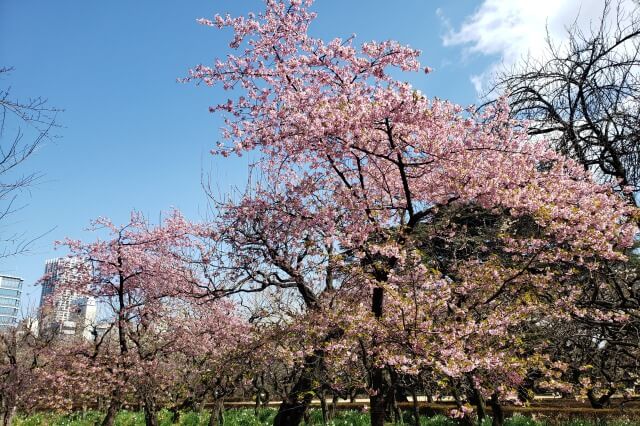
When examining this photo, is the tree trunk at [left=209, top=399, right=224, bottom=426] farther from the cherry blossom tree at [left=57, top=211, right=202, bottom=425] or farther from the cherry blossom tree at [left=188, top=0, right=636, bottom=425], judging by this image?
the cherry blossom tree at [left=188, top=0, right=636, bottom=425]

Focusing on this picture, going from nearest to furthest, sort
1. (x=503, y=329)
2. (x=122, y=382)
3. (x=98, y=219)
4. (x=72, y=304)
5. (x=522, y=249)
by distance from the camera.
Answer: (x=503, y=329) < (x=522, y=249) < (x=122, y=382) < (x=98, y=219) < (x=72, y=304)

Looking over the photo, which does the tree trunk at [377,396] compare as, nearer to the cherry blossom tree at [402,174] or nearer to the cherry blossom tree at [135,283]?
the cherry blossom tree at [402,174]

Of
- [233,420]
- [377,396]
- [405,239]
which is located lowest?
[233,420]

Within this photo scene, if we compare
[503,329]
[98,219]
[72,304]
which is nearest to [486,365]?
[503,329]

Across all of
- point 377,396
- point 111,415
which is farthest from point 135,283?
point 377,396

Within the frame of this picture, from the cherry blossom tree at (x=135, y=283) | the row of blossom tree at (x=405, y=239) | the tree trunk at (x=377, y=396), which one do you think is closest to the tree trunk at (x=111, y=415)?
the cherry blossom tree at (x=135, y=283)

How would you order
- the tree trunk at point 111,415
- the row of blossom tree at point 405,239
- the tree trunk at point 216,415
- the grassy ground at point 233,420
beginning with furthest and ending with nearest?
the tree trunk at point 111,415 → the grassy ground at point 233,420 → the tree trunk at point 216,415 → the row of blossom tree at point 405,239

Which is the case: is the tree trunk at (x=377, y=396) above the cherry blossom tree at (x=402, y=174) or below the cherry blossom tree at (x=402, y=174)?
below

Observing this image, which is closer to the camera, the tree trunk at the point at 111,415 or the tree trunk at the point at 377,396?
the tree trunk at the point at 377,396

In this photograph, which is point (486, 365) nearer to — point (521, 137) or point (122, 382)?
point (521, 137)

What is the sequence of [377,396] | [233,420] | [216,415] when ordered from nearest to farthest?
[377,396] < [216,415] < [233,420]

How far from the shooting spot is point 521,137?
8875 mm

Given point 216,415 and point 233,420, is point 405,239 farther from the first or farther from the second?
point 233,420

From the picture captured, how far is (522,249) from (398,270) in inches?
85.3
